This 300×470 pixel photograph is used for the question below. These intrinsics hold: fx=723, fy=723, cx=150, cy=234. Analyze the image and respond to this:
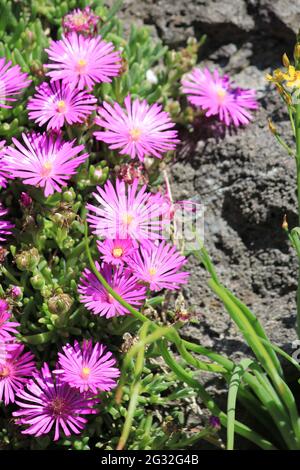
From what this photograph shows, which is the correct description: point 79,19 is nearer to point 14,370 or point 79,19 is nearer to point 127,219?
point 127,219

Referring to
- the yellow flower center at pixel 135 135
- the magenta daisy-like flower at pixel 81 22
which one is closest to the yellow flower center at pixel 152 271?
the yellow flower center at pixel 135 135

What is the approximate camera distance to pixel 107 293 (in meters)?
1.63

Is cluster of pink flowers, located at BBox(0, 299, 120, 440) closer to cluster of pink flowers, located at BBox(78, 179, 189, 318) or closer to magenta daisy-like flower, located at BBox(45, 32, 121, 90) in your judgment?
cluster of pink flowers, located at BBox(78, 179, 189, 318)

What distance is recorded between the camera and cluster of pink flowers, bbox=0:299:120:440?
1.57m

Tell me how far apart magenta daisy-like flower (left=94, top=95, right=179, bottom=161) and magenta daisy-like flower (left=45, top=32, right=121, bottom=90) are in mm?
83

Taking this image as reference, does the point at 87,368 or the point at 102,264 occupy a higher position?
the point at 102,264

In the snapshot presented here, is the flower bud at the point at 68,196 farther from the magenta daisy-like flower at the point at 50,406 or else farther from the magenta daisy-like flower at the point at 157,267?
the magenta daisy-like flower at the point at 50,406

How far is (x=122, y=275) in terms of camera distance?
5.49 ft

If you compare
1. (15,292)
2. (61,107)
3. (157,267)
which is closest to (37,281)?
(15,292)

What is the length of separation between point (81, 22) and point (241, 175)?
621 mm

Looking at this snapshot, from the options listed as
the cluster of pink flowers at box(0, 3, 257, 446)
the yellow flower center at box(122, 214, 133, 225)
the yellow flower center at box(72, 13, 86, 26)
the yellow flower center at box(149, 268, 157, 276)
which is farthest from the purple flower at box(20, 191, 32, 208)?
the yellow flower center at box(72, 13, 86, 26)

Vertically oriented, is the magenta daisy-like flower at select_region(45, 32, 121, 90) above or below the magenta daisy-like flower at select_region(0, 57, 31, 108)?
above

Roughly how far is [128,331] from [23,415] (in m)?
0.31

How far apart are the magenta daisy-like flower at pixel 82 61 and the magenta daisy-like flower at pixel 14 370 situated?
2.29ft
